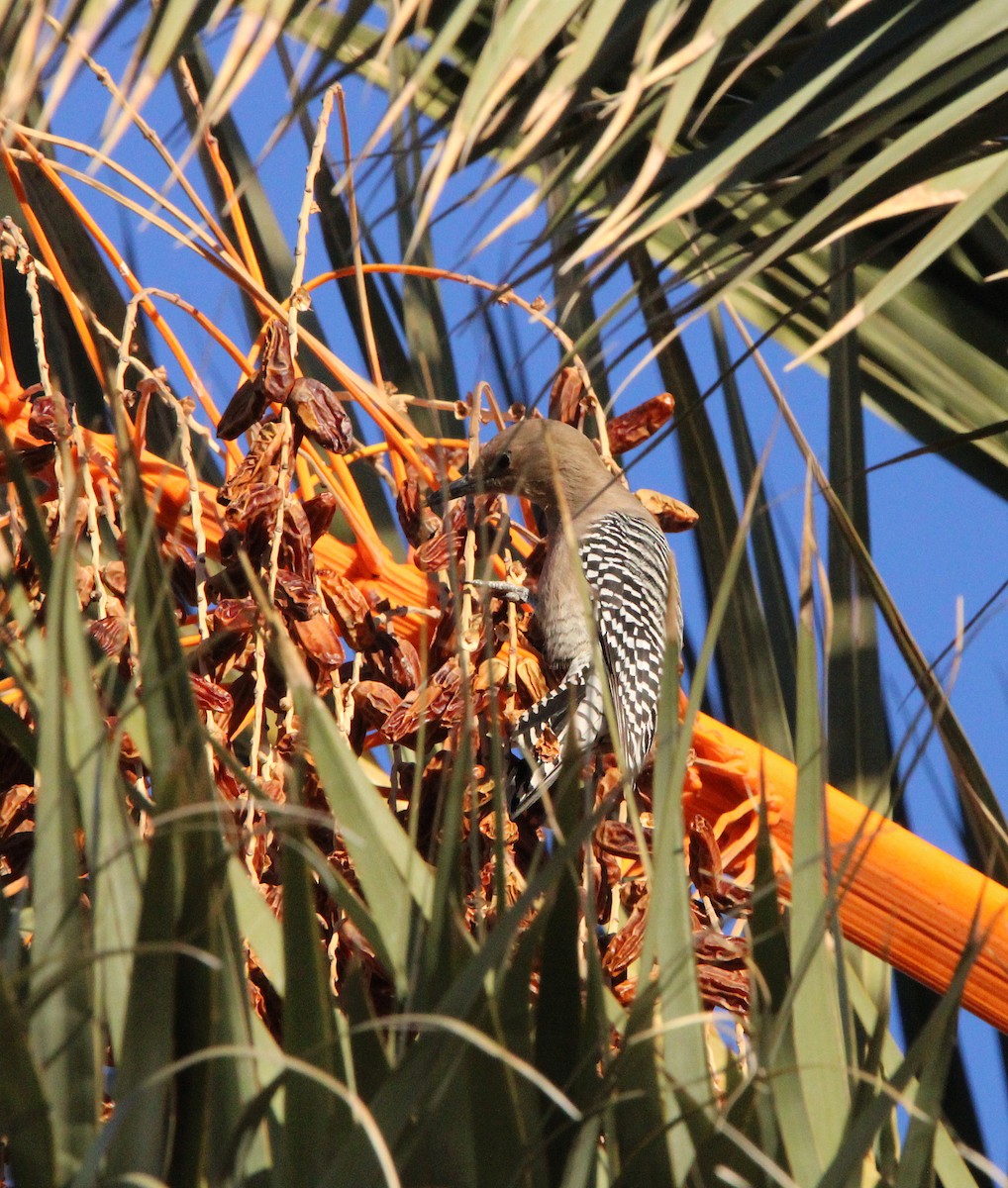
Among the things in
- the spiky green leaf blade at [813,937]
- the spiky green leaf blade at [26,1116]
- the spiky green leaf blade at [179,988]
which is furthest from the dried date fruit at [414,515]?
the spiky green leaf blade at [26,1116]

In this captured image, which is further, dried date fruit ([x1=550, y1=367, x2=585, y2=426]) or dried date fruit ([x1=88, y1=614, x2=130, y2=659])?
dried date fruit ([x1=550, y1=367, x2=585, y2=426])

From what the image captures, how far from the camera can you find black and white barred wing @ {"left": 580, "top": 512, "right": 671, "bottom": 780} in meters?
3.45

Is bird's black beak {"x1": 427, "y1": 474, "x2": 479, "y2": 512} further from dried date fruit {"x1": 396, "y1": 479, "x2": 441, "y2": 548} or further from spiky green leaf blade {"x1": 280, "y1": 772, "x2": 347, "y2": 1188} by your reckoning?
spiky green leaf blade {"x1": 280, "y1": 772, "x2": 347, "y2": 1188}

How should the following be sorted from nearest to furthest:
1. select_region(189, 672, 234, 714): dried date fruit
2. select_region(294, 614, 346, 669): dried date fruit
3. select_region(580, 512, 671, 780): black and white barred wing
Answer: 1. select_region(189, 672, 234, 714): dried date fruit
2. select_region(294, 614, 346, 669): dried date fruit
3. select_region(580, 512, 671, 780): black and white barred wing

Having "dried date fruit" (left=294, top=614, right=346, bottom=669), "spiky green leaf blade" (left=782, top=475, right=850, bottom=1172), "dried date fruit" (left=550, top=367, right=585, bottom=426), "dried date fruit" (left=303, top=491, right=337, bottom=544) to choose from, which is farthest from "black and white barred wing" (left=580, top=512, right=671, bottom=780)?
"spiky green leaf blade" (left=782, top=475, right=850, bottom=1172)

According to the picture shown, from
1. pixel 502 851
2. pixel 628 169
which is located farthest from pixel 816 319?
pixel 502 851

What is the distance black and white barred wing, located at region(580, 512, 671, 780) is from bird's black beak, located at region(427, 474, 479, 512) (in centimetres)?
44

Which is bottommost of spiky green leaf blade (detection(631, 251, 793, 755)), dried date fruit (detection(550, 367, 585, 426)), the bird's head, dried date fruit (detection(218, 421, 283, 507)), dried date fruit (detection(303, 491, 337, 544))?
the bird's head

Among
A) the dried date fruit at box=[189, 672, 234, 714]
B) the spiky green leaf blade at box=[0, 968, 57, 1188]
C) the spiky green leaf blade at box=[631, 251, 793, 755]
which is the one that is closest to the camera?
the spiky green leaf blade at box=[0, 968, 57, 1188]

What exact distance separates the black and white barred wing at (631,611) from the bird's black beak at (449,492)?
1.45 feet

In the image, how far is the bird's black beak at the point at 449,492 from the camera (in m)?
1.30

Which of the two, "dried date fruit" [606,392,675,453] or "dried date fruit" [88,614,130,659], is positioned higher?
"dried date fruit" [606,392,675,453]

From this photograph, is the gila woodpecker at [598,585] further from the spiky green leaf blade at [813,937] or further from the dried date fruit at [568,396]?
the spiky green leaf blade at [813,937]

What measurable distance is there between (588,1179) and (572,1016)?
104 millimetres
